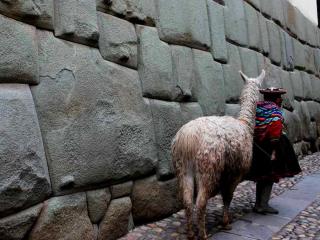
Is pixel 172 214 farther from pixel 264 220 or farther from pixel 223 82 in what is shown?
pixel 223 82

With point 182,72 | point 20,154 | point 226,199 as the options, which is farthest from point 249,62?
point 20,154

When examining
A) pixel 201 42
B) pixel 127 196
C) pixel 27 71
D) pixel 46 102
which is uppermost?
pixel 201 42

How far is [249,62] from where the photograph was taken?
5941 millimetres

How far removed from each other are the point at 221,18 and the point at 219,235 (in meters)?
3.06

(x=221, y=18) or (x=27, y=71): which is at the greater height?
(x=221, y=18)

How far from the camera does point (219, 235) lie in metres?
3.21

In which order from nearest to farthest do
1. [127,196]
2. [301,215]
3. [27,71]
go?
[27,71] → [127,196] → [301,215]

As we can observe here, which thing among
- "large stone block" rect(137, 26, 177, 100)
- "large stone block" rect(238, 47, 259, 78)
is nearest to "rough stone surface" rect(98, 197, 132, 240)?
"large stone block" rect(137, 26, 177, 100)

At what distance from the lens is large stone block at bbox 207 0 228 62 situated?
193 inches

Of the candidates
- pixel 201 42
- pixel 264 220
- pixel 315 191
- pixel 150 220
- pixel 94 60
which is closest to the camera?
pixel 94 60

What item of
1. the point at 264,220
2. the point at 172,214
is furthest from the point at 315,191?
the point at 172,214

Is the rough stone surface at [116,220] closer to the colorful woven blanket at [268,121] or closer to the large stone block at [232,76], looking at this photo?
the colorful woven blanket at [268,121]

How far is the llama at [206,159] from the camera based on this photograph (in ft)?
9.38

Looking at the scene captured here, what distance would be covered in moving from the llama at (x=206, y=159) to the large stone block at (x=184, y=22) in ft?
4.08
